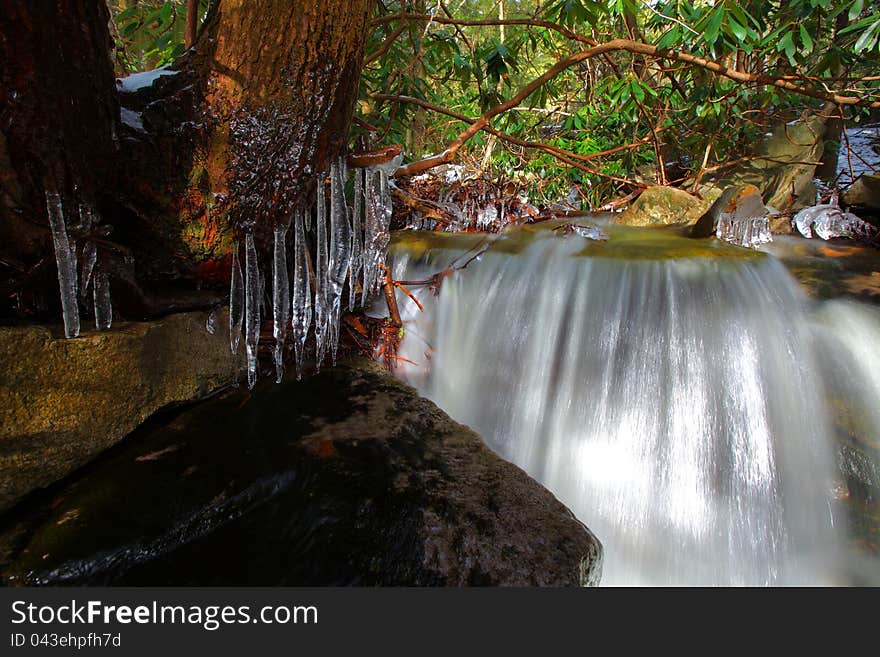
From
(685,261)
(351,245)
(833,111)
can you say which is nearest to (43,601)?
(351,245)

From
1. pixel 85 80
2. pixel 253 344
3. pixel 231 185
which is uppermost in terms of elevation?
pixel 85 80

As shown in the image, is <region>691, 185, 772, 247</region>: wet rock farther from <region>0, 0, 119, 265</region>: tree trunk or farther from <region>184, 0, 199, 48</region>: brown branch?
<region>0, 0, 119, 265</region>: tree trunk

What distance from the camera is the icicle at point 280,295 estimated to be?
231cm

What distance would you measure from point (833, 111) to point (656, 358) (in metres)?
6.06

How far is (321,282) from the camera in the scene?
2615 millimetres

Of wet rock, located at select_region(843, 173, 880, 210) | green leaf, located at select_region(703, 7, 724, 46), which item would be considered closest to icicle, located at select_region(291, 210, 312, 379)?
green leaf, located at select_region(703, 7, 724, 46)

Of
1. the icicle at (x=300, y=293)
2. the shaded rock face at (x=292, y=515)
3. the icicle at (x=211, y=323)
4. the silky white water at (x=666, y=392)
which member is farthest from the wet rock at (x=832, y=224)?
the icicle at (x=211, y=323)

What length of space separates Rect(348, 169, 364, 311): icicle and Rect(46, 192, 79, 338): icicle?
1291 mm

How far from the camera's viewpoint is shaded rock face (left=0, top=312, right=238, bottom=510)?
A: 1617 mm

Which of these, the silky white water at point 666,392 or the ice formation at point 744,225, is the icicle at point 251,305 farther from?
the ice formation at point 744,225

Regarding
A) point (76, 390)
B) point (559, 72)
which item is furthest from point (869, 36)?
point (76, 390)

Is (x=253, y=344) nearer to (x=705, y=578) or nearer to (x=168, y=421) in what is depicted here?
(x=168, y=421)

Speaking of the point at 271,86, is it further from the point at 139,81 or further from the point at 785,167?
the point at 785,167

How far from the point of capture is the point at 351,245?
2.75 m
